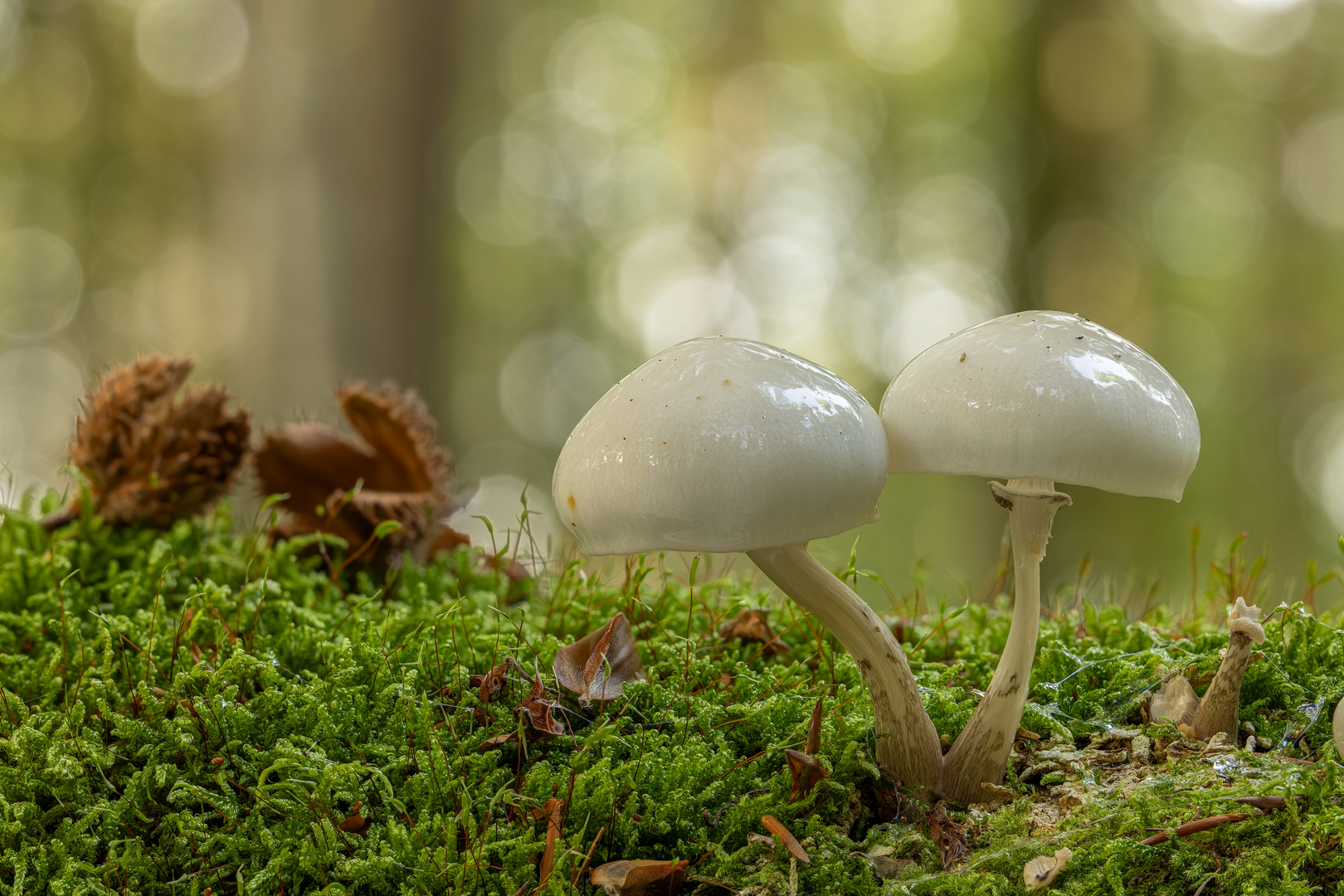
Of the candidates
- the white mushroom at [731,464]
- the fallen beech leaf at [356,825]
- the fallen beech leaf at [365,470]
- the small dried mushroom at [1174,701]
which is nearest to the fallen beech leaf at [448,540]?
the fallen beech leaf at [365,470]

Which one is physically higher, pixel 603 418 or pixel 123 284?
pixel 123 284

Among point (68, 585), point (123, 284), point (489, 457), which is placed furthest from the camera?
point (489, 457)

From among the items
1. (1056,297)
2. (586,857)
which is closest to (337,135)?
(586,857)

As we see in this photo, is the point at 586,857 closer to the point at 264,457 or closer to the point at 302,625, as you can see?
the point at 302,625

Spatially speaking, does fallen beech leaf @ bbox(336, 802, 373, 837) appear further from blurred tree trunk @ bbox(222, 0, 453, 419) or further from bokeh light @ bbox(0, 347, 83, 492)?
bokeh light @ bbox(0, 347, 83, 492)

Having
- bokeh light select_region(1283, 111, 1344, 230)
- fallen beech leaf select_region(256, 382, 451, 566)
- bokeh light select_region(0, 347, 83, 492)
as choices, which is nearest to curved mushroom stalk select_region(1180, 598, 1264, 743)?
fallen beech leaf select_region(256, 382, 451, 566)

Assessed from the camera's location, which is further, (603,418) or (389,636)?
(389,636)

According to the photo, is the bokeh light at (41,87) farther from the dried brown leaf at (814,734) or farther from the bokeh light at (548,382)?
the dried brown leaf at (814,734)
